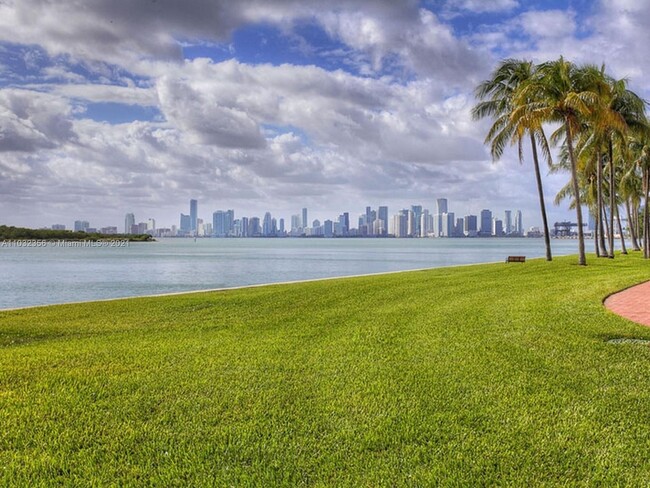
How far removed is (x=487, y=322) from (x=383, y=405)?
4759 mm

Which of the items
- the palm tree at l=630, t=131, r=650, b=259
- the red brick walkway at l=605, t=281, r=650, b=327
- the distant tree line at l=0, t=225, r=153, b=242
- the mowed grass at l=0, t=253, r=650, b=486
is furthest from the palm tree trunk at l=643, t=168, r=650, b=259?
the distant tree line at l=0, t=225, r=153, b=242

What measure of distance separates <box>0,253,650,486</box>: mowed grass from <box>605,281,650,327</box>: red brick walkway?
0.78 metres

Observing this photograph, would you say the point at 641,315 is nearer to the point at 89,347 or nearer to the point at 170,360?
the point at 170,360

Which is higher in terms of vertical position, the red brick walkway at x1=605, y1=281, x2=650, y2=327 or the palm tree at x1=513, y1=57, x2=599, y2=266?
the palm tree at x1=513, y1=57, x2=599, y2=266

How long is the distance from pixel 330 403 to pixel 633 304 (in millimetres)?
8764

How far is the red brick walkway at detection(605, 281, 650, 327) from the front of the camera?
30.3 ft

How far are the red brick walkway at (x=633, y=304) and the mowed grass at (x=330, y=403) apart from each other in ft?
2.55

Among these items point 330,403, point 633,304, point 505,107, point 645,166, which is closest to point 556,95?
point 505,107

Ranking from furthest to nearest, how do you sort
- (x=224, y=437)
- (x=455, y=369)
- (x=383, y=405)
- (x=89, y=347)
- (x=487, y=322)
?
(x=487, y=322) → (x=89, y=347) → (x=455, y=369) → (x=383, y=405) → (x=224, y=437)

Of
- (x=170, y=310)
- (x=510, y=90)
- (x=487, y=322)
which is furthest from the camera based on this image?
(x=510, y=90)

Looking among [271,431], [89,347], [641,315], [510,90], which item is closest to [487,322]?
[641,315]

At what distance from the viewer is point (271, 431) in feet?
13.5

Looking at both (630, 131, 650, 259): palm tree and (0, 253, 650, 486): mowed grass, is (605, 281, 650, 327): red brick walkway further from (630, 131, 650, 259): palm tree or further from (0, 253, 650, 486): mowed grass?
(630, 131, 650, 259): palm tree

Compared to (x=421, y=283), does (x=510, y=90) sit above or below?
above
